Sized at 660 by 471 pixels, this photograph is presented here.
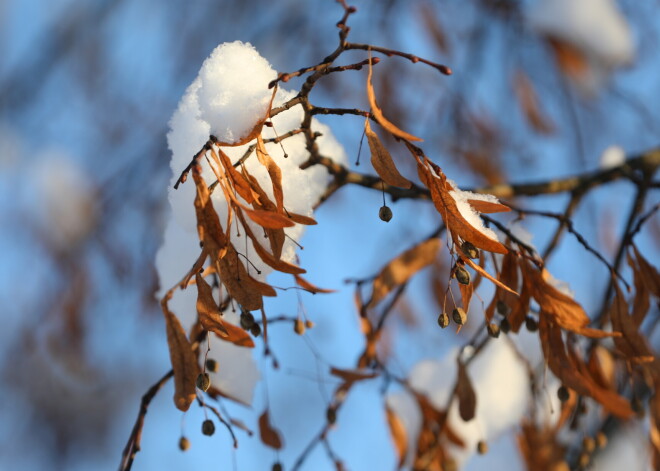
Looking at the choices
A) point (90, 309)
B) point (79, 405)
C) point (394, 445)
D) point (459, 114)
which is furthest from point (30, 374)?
point (394, 445)

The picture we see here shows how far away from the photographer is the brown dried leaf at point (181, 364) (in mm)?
708

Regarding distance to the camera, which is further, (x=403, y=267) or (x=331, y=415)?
(x=331, y=415)

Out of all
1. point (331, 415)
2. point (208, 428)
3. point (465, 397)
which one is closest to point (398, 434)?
point (331, 415)

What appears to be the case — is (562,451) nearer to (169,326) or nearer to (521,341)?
(521,341)

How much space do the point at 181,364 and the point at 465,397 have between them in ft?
1.57

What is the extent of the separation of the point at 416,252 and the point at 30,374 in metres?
3.07

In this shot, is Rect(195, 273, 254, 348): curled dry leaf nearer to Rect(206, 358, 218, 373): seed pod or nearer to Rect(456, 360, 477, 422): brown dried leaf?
Rect(206, 358, 218, 373): seed pod

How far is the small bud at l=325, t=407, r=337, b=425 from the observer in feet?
3.81

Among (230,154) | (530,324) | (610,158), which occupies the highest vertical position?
(610,158)

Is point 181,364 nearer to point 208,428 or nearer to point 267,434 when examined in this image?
point 208,428

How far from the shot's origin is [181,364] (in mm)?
722

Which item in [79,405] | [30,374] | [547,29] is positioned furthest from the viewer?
[79,405]

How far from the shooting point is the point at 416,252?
3.49 feet

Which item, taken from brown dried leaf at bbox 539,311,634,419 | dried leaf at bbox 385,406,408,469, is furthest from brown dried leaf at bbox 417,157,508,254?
dried leaf at bbox 385,406,408,469
